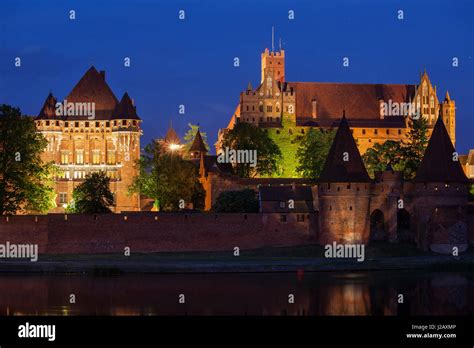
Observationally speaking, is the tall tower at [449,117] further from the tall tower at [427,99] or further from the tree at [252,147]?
the tree at [252,147]

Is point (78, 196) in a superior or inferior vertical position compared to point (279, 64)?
inferior

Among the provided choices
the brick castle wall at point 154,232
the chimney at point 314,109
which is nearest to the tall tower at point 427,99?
the chimney at point 314,109

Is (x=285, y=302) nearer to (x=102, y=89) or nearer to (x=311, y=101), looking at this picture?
(x=102, y=89)

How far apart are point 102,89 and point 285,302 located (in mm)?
47688

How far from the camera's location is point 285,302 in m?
44.4

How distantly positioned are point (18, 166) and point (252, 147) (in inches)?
927

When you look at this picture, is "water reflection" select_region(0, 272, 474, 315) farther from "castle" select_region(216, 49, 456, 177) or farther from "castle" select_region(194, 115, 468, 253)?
"castle" select_region(216, 49, 456, 177)

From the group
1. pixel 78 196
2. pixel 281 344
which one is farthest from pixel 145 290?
pixel 78 196

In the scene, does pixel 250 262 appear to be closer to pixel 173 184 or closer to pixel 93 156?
pixel 173 184

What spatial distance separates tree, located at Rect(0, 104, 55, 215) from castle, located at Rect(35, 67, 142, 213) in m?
21.2

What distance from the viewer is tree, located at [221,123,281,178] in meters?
82.8

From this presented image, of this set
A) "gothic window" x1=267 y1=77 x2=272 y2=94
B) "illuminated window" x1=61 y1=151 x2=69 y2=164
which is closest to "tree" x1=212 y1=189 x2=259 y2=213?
"illuminated window" x1=61 y1=151 x2=69 y2=164

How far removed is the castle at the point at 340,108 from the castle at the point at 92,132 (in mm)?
12062

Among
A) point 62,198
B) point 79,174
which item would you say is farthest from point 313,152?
point 62,198
